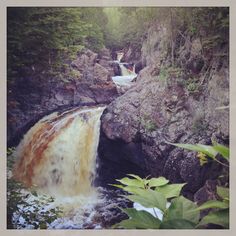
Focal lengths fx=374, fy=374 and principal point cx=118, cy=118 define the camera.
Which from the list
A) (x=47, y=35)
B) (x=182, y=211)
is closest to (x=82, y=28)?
(x=47, y=35)

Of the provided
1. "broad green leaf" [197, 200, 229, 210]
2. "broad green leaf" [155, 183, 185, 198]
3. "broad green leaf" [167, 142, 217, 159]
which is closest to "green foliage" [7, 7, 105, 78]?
"broad green leaf" [167, 142, 217, 159]

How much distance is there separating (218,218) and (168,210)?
0.22m

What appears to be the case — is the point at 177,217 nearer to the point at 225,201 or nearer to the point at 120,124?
the point at 225,201

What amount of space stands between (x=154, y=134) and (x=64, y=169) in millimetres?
442

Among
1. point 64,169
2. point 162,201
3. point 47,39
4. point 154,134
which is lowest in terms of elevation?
point 162,201

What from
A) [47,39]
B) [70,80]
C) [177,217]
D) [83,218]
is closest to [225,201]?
[177,217]

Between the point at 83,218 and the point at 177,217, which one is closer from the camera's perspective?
the point at 177,217

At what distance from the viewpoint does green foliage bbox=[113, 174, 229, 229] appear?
153 cm

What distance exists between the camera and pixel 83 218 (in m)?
1.70

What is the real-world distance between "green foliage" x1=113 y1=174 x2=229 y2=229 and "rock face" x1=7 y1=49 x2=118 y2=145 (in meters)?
0.45

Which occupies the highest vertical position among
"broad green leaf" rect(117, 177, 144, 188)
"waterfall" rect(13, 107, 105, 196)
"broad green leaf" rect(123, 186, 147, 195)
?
"waterfall" rect(13, 107, 105, 196)

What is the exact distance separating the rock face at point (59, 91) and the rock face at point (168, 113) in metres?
0.11

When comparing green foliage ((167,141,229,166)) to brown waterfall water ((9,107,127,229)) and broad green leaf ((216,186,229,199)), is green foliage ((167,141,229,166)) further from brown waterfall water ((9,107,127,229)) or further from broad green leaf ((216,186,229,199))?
brown waterfall water ((9,107,127,229))

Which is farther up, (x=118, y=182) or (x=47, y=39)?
(x=47, y=39)
